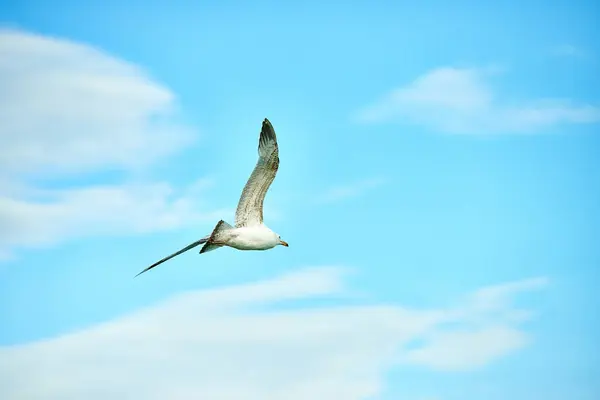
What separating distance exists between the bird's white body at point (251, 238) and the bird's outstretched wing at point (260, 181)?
366 mm

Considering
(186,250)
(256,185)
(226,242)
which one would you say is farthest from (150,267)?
(256,185)

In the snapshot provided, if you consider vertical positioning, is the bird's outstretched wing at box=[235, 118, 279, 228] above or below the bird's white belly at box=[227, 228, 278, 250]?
above

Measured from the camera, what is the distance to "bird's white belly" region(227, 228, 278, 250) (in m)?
25.2

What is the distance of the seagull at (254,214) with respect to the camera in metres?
24.6

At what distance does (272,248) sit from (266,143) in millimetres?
4937

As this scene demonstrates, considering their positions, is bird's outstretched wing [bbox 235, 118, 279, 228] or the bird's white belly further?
the bird's white belly

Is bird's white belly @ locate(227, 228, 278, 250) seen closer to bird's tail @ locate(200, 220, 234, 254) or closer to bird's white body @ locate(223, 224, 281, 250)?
bird's white body @ locate(223, 224, 281, 250)

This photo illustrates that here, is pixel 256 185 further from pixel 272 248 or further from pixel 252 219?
pixel 272 248

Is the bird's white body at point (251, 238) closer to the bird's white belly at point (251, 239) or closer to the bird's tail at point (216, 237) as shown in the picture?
the bird's white belly at point (251, 239)

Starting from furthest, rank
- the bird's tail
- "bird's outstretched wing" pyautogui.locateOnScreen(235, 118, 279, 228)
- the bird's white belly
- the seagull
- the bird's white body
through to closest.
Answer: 1. the bird's white belly
2. the bird's white body
3. "bird's outstretched wing" pyautogui.locateOnScreen(235, 118, 279, 228)
4. the seagull
5. the bird's tail

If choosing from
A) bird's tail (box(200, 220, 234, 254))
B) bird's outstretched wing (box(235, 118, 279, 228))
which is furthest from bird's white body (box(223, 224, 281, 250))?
bird's outstretched wing (box(235, 118, 279, 228))

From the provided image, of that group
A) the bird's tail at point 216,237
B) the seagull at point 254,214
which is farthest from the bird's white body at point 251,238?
the bird's tail at point 216,237

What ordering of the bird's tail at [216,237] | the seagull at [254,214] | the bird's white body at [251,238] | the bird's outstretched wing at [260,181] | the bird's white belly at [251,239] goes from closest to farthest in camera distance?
the bird's tail at [216,237]
the seagull at [254,214]
the bird's outstretched wing at [260,181]
the bird's white body at [251,238]
the bird's white belly at [251,239]

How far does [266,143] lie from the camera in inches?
975
